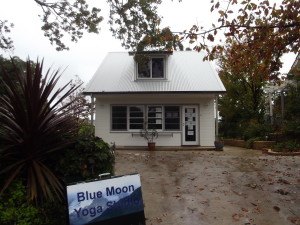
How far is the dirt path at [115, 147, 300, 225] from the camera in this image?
15.7 feet

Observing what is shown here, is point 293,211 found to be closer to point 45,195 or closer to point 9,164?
point 45,195

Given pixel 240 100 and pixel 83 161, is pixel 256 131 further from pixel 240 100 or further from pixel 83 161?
pixel 83 161

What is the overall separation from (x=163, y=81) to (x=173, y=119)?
2.14 metres

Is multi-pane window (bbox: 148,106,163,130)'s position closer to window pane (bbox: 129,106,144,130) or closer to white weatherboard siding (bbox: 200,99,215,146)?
window pane (bbox: 129,106,144,130)

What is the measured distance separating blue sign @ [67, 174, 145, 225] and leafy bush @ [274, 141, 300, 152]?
10801 mm

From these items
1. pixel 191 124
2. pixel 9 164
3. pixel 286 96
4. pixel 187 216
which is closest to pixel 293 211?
pixel 187 216

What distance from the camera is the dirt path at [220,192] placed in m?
4.79

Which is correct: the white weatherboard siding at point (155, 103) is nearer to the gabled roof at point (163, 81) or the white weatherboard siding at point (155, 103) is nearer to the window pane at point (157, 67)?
the gabled roof at point (163, 81)

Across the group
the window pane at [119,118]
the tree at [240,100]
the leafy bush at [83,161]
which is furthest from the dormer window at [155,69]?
the leafy bush at [83,161]

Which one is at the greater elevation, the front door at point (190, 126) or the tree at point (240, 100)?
the tree at point (240, 100)

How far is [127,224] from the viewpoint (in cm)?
367

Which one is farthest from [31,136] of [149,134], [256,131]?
[256,131]

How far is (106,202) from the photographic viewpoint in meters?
3.61

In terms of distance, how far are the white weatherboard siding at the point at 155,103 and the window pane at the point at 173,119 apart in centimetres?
32
